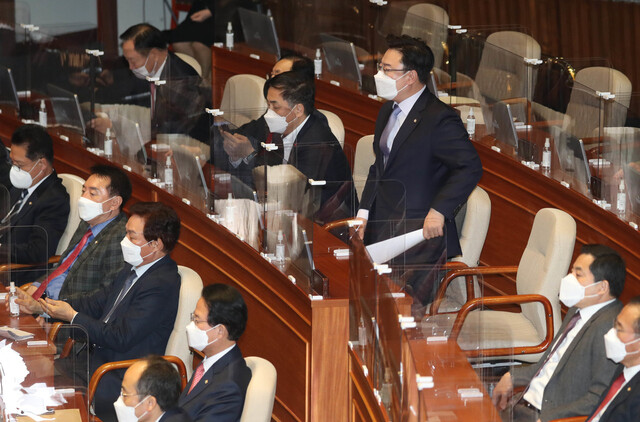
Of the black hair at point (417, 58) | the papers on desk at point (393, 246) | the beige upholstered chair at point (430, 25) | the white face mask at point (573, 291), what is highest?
the black hair at point (417, 58)

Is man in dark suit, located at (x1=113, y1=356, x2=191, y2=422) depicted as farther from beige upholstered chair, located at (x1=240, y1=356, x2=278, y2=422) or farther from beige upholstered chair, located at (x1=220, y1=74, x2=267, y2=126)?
beige upholstered chair, located at (x1=220, y1=74, x2=267, y2=126)

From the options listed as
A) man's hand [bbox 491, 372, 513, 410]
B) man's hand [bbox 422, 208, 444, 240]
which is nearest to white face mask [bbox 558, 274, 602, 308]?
man's hand [bbox 491, 372, 513, 410]

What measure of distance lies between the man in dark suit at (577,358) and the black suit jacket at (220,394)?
2.74 ft

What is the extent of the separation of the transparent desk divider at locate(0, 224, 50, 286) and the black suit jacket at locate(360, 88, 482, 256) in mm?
1734

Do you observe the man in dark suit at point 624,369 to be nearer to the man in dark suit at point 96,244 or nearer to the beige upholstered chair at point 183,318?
the beige upholstered chair at point 183,318

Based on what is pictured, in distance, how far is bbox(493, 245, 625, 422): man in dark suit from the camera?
→ 3.71 meters

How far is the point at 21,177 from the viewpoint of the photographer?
5.79 m

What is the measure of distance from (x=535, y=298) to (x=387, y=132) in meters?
0.94

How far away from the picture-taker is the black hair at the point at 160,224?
15.1ft

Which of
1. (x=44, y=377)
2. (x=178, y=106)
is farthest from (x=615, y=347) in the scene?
(x=178, y=106)

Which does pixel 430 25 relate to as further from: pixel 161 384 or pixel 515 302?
pixel 161 384

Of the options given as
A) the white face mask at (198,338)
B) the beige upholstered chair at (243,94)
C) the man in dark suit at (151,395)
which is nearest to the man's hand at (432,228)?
the white face mask at (198,338)


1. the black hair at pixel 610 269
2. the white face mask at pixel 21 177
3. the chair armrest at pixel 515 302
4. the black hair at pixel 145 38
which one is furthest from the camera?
the black hair at pixel 145 38

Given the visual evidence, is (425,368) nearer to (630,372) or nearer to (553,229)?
(630,372)
